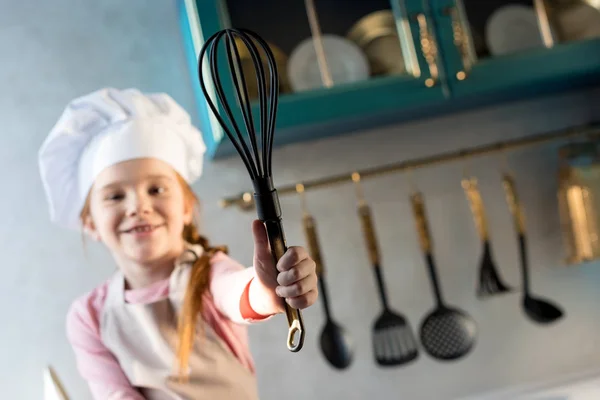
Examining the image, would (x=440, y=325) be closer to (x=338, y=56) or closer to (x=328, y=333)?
(x=328, y=333)

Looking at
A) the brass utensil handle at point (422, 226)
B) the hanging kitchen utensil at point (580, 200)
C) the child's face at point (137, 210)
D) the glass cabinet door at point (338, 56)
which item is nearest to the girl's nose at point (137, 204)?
the child's face at point (137, 210)

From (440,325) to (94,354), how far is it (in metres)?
0.52

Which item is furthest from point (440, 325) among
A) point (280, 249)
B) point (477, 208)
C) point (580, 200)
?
point (280, 249)

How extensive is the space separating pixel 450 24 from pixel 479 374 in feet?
1.77

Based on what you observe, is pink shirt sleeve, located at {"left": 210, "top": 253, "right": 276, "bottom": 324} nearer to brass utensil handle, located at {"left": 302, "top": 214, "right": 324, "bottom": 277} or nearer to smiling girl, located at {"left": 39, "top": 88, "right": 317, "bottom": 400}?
smiling girl, located at {"left": 39, "top": 88, "right": 317, "bottom": 400}

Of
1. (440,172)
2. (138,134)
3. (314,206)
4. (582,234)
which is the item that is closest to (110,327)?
(138,134)

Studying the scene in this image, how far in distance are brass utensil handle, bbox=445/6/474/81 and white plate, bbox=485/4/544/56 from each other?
0.18 feet

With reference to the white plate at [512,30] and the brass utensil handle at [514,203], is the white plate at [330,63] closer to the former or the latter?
the white plate at [512,30]

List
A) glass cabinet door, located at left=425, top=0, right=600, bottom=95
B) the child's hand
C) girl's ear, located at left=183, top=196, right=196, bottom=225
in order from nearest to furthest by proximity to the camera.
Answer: the child's hand < girl's ear, located at left=183, top=196, right=196, bottom=225 < glass cabinet door, located at left=425, top=0, right=600, bottom=95

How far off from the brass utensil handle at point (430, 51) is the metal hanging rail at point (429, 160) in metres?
0.17

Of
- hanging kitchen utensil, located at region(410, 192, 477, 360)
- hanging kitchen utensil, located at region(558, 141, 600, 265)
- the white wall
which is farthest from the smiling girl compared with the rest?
hanging kitchen utensil, located at region(558, 141, 600, 265)

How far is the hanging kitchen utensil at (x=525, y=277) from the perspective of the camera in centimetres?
112

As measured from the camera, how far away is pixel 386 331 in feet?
3.50

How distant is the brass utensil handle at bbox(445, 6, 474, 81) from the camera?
99cm
